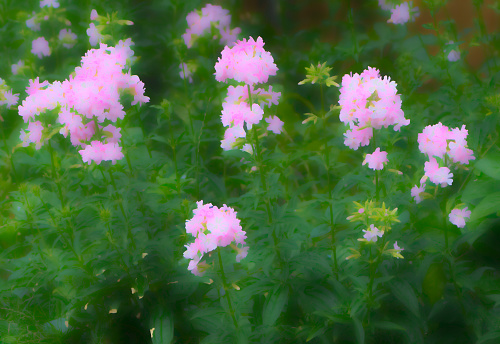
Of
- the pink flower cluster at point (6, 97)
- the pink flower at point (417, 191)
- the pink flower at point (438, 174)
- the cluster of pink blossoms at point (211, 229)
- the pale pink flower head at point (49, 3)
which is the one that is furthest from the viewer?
the pale pink flower head at point (49, 3)

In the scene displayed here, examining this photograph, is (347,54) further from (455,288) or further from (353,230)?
(455,288)

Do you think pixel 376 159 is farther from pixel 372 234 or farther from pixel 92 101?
pixel 92 101

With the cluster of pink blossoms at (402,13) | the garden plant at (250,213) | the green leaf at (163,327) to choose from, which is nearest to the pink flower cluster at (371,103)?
the garden plant at (250,213)

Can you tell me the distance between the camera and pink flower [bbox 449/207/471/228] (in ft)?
7.78

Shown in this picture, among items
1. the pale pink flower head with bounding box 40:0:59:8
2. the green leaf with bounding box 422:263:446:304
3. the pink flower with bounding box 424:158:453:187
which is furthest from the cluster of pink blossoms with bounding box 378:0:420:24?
the pale pink flower head with bounding box 40:0:59:8

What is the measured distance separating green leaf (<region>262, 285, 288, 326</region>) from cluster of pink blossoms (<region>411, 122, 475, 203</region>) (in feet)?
2.78

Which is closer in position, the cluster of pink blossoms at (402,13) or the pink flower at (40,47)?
the cluster of pink blossoms at (402,13)

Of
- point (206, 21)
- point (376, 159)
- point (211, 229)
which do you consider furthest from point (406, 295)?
point (206, 21)

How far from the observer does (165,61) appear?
441 cm

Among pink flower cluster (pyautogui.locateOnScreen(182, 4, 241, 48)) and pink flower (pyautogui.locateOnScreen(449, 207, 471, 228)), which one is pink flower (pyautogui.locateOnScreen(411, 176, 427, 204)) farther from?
pink flower cluster (pyautogui.locateOnScreen(182, 4, 241, 48))

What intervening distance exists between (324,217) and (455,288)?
2.43ft

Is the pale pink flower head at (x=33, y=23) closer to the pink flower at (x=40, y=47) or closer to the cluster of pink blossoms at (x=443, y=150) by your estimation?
the pink flower at (x=40, y=47)

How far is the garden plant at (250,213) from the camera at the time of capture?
224 centimetres

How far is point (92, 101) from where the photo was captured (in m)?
2.36
